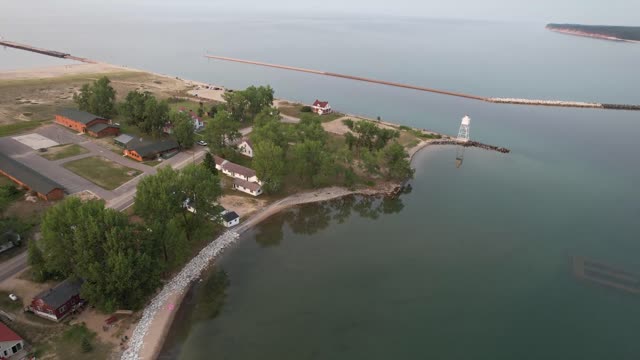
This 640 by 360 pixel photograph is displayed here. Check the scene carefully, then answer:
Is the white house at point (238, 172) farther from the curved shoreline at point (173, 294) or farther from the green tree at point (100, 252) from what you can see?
the green tree at point (100, 252)

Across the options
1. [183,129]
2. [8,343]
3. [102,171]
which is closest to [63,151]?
[102,171]

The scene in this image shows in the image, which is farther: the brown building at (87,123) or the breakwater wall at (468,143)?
the breakwater wall at (468,143)

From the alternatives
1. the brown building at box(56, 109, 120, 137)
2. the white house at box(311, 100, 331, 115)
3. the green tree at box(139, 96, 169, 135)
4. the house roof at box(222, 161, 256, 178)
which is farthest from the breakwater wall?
the brown building at box(56, 109, 120, 137)

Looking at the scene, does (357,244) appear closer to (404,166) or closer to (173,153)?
(404,166)

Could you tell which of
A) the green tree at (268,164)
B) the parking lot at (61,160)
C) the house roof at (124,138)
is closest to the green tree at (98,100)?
the parking lot at (61,160)

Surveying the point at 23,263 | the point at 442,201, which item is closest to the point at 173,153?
the point at 23,263

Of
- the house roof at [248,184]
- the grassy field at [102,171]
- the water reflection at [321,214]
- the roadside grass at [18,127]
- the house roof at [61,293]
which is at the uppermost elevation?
the roadside grass at [18,127]

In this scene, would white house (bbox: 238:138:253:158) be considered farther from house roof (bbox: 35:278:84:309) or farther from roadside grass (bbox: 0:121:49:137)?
roadside grass (bbox: 0:121:49:137)
